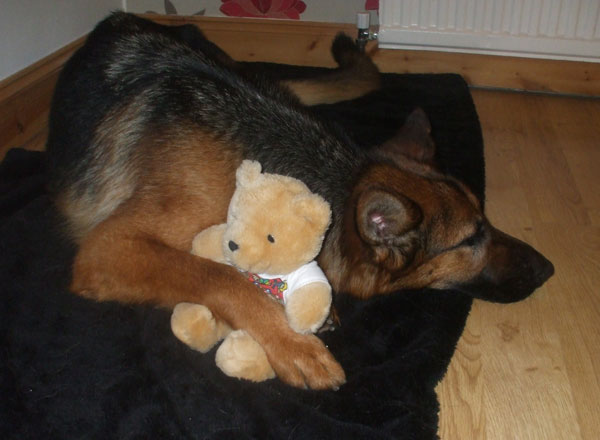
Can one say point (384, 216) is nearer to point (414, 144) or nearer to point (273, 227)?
point (273, 227)

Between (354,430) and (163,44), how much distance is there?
1.87 metres

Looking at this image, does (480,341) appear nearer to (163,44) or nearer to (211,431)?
(211,431)

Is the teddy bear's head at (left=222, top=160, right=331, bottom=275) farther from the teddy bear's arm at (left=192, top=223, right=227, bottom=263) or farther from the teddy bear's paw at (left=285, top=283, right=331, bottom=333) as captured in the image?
the teddy bear's arm at (left=192, top=223, right=227, bottom=263)

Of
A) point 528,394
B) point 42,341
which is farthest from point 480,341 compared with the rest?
point 42,341

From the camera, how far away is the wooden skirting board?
4.52 meters

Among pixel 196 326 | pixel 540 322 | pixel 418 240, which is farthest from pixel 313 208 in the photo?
pixel 540 322

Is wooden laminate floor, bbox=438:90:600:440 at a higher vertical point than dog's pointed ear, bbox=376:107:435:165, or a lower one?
lower

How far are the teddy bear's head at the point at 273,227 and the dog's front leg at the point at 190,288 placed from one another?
0.54ft

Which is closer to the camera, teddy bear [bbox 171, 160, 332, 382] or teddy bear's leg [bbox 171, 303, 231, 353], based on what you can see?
teddy bear [bbox 171, 160, 332, 382]

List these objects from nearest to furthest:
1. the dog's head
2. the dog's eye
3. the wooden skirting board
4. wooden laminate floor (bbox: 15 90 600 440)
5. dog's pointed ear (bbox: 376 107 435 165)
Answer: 1. the dog's head
2. wooden laminate floor (bbox: 15 90 600 440)
3. the dog's eye
4. dog's pointed ear (bbox: 376 107 435 165)
5. the wooden skirting board

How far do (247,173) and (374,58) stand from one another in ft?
10.3

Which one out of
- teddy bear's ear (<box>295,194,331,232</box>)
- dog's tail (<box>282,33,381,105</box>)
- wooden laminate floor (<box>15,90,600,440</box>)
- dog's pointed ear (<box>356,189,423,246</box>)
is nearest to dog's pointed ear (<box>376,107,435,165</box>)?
dog's pointed ear (<box>356,189,423,246</box>)

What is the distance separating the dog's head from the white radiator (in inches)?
88.8

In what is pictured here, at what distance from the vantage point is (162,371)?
2012 millimetres
